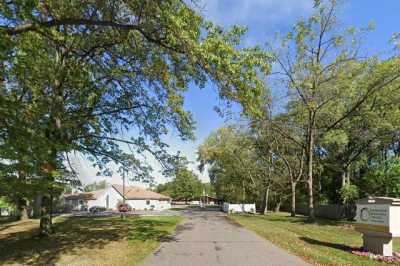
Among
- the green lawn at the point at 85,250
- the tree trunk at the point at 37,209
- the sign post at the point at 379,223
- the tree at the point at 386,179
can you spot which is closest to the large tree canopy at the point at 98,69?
the green lawn at the point at 85,250

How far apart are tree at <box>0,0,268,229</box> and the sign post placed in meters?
6.31

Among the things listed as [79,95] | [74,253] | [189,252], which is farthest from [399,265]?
[79,95]

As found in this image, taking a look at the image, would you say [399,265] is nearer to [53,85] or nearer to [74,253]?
[74,253]

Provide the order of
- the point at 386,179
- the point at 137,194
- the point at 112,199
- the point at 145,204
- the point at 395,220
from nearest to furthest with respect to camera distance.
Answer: the point at 395,220 < the point at 386,179 < the point at 112,199 < the point at 145,204 < the point at 137,194

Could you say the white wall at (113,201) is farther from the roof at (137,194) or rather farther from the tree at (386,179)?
the tree at (386,179)

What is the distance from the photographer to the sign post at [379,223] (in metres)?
11.1

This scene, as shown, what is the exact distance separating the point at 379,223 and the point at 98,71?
1153 centimetres

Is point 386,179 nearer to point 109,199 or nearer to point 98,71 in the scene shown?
point 98,71

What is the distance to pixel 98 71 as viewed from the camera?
523 inches

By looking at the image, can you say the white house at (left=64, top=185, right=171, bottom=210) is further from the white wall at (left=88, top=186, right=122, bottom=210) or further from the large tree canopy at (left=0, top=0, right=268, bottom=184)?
the large tree canopy at (left=0, top=0, right=268, bottom=184)

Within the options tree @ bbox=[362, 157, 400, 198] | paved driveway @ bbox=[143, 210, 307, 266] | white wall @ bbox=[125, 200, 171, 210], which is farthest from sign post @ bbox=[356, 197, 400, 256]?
white wall @ bbox=[125, 200, 171, 210]

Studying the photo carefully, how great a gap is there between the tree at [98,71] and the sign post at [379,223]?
20.7 feet

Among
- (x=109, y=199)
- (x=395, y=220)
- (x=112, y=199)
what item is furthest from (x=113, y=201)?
(x=395, y=220)

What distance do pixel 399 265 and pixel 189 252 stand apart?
6232mm
